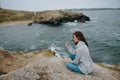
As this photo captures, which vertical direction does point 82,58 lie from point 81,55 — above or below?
below

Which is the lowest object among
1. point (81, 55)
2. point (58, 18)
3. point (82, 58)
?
point (58, 18)

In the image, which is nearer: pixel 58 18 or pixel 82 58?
pixel 82 58

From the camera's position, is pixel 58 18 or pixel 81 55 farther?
pixel 58 18

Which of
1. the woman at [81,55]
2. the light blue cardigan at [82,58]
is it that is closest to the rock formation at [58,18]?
the woman at [81,55]

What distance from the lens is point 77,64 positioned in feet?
36.6

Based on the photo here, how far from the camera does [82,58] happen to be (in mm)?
10422

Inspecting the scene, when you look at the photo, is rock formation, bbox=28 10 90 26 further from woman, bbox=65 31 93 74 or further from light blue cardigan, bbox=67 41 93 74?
light blue cardigan, bbox=67 41 93 74

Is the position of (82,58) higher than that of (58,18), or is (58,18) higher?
(82,58)

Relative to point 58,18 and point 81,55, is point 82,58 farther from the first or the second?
point 58,18

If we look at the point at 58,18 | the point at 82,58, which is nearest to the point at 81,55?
the point at 82,58

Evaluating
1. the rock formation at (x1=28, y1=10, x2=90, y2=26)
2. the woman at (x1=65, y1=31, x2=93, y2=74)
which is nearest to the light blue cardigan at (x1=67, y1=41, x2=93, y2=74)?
the woman at (x1=65, y1=31, x2=93, y2=74)

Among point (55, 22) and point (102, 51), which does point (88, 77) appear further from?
point (55, 22)

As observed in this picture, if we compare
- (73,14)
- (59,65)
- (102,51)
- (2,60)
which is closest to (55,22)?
(73,14)

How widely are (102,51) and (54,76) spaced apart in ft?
88.9
